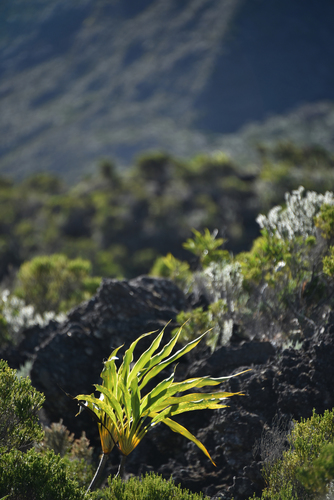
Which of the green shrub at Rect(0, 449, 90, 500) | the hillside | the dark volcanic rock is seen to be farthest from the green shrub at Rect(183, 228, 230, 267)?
the hillside

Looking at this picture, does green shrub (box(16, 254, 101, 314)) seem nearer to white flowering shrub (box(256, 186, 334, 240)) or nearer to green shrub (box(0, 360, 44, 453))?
white flowering shrub (box(256, 186, 334, 240))

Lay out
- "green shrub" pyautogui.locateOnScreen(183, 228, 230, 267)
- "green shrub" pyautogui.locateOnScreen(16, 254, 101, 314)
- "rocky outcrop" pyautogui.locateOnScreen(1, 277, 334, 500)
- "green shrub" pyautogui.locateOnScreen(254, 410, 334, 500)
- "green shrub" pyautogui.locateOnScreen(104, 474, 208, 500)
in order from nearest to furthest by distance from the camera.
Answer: "green shrub" pyautogui.locateOnScreen(254, 410, 334, 500) < "green shrub" pyautogui.locateOnScreen(104, 474, 208, 500) < "rocky outcrop" pyautogui.locateOnScreen(1, 277, 334, 500) < "green shrub" pyautogui.locateOnScreen(183, 228, 230, 267) < "green shrub" pyautogui.locateOnScreen(16, 254, 101, 314)

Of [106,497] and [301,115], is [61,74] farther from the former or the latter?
[106,497]

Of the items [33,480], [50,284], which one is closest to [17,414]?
[33,480]

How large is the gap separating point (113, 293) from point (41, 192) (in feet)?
109

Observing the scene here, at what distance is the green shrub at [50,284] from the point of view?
1223 cm

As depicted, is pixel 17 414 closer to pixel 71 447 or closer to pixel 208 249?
pixel 71 447

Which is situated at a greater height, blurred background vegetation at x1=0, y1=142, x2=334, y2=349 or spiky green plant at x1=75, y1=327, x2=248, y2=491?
spiky green plant at x1=75, y1=327, x2=248, y2=491

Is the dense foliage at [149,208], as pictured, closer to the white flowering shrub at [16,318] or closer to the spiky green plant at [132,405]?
the white flowering shrub at [16,318]

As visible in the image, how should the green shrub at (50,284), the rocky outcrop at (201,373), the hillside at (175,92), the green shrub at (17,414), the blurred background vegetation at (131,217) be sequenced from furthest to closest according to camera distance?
the hillside at (175,92) → the blurred background vegetation at (131,217) → the green shrub at (50,284) → the rocky outcrop at (201,373) → the green shrub at (17,414)

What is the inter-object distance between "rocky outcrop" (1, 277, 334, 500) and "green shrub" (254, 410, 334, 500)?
14.2 inches

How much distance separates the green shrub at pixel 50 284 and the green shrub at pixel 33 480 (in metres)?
7.84

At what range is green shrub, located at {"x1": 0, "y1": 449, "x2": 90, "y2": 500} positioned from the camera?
4.01 metres

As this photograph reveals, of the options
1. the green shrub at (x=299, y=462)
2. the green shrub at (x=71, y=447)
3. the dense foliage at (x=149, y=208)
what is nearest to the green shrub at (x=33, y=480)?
the green shrub at (x=71, y=447)
